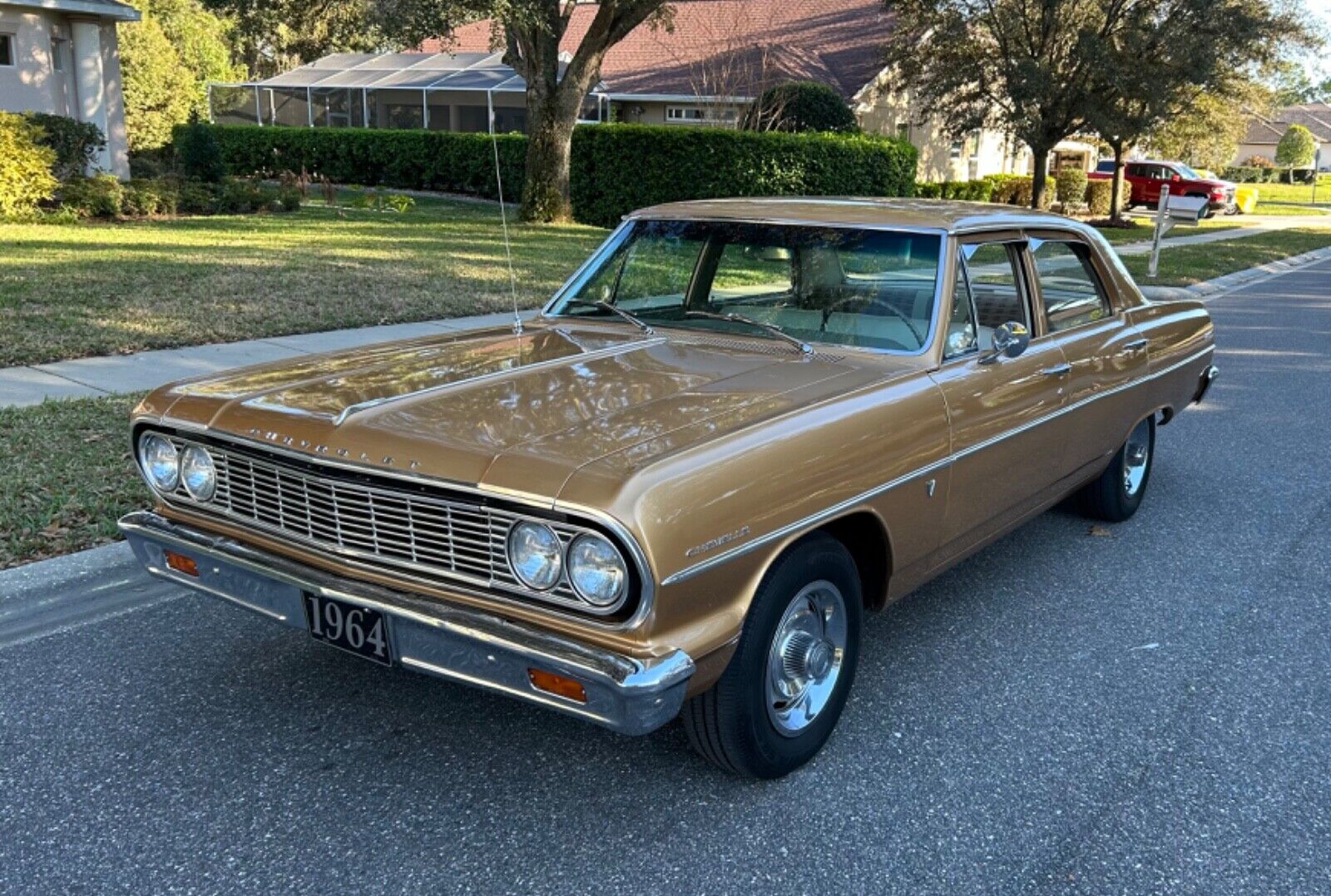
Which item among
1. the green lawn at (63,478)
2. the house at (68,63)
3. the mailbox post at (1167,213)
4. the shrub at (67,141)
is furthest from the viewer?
the house at (68,63)

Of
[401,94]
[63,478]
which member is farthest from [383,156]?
[63,478]

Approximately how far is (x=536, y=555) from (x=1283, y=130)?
300 feet

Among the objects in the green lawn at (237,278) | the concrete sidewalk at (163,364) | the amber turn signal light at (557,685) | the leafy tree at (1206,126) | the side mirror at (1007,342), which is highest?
the leafy tree at (1206,126)

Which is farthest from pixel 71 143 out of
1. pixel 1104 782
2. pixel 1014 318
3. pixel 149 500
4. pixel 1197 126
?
pixel 1197 126

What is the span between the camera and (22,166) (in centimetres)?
1642

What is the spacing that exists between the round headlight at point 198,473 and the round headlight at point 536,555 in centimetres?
117

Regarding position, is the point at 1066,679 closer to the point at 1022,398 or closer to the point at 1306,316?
the point at 1022,398

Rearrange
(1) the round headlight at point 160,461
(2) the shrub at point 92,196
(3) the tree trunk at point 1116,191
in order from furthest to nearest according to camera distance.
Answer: (3) the tree trunk at point 1116,191, (2) the shrub at point 92,196, (1) the round headlight at point 160,461

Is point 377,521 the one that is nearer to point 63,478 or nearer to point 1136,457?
point 63,478

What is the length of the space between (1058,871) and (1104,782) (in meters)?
0.53

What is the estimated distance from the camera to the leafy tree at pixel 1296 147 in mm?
67812

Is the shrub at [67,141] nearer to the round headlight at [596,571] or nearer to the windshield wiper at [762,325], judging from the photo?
the windshield wiper at [762,325]

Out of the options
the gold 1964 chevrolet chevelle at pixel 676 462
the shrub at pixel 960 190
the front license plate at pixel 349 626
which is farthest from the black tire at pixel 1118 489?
the shrub at pixel 960 190

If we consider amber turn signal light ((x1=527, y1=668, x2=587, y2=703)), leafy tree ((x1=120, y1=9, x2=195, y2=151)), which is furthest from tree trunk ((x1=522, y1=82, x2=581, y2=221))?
leafy tree ((x1=120, y1=9, x2=195, y2=151))
